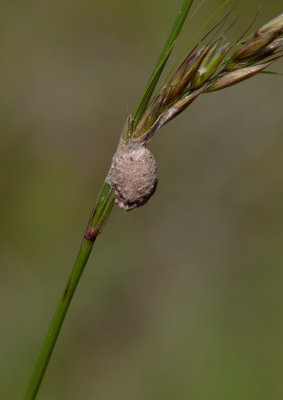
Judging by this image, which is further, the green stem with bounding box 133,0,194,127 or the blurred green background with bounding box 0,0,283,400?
the blurred green background with bounding box 0,0,283,400

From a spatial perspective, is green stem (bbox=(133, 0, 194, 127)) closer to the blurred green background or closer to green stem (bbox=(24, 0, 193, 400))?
green stem (bbox=(24, 0, 193, 400))

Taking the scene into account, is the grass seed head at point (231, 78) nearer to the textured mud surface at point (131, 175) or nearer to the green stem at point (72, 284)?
the textured mud surface at point (131, 175)

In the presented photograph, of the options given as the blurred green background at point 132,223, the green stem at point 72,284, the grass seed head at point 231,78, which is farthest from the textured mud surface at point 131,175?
the blurred green background at point 132,223

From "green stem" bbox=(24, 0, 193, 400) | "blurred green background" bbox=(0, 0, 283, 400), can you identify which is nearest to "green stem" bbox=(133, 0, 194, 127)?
"green stem" bbox=(24, 0, 193, 400)

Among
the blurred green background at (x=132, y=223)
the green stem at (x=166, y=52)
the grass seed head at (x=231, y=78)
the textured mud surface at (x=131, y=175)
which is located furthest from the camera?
the blurred green background at (x=132, y=223)

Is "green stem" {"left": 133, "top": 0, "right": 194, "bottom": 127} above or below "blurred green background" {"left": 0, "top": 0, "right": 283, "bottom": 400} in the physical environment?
above

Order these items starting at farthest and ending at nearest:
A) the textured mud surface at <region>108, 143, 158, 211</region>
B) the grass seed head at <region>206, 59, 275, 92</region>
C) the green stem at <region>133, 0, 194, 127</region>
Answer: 1. the textured mud surface at <region>108, 143, 158, 211</region>
2. the grass seed head at <region>206, 59, 275, 92</region>
3. the green stem at <region>133, 0, 194, 127</region>
